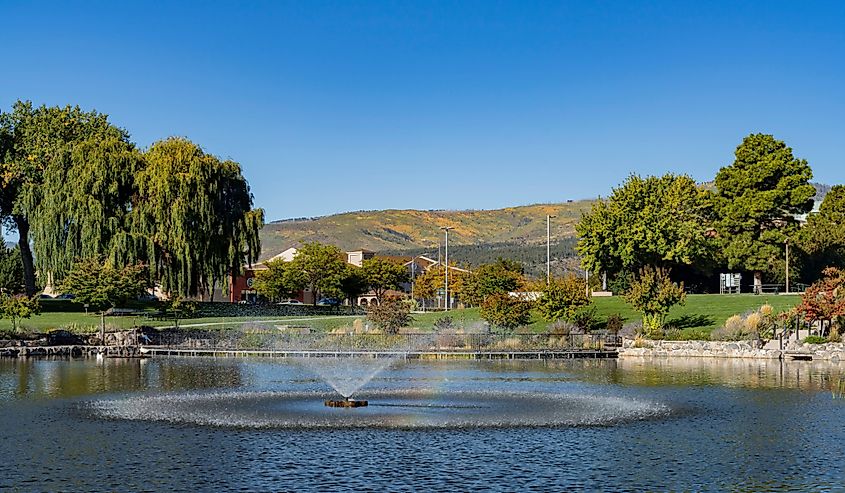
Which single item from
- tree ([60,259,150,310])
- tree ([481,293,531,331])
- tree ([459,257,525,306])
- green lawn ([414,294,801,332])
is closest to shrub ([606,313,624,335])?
green lawn ([414,294,801,332])

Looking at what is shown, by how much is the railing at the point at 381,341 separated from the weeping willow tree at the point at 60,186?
12844 mm

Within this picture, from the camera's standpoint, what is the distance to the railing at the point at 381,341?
5253 centimetres

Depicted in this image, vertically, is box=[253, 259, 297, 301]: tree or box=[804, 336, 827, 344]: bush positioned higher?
box=[253, 259, 297, 301]: tree

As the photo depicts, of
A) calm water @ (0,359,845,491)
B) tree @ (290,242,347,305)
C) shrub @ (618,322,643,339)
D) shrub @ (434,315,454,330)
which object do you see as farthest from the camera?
tree @ (290,242,347,305)

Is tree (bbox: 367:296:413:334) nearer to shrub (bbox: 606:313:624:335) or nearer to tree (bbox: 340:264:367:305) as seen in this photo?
shrub (bbox: 606:313:624:335)

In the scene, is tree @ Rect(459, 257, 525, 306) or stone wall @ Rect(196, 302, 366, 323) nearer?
stone wall @ Rect(196, 302, 366, 323)

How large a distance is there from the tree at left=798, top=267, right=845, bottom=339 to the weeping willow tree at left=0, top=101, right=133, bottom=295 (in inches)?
1633

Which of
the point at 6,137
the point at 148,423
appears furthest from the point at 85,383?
the point at 6,137

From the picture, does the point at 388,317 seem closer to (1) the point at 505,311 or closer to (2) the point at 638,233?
(1) the point at 505,311

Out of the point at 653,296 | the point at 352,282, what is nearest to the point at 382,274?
the point at 352,282

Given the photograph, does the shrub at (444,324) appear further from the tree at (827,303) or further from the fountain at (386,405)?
the tree at (827,303)

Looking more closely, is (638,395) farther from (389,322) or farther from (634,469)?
(389,322)

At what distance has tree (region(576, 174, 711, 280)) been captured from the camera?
7206 centimetres

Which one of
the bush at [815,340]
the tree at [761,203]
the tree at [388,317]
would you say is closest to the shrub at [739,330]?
the bush at [815,340]
